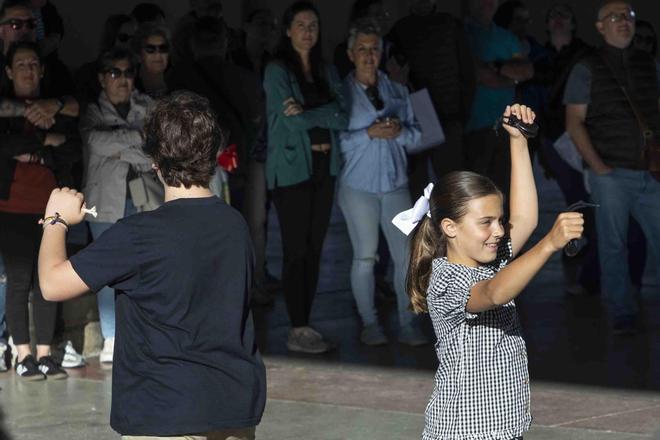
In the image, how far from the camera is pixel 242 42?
1126cm

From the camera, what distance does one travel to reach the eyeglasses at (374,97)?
368 inches

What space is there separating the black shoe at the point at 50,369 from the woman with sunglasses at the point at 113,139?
54 cm

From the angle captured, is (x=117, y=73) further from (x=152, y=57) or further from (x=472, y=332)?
(x=472, y=332)

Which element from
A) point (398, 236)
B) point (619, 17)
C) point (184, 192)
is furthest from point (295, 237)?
point (184, 192)

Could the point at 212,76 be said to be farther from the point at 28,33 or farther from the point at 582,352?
the point at 582,352

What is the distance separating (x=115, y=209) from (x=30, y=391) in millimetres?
1206

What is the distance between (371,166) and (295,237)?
2.07 ft

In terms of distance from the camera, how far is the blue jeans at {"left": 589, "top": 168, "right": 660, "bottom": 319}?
9469 mm

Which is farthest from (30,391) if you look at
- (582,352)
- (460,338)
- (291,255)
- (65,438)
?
(460,338)

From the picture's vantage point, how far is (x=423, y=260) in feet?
16.0

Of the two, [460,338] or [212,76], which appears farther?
[212,76]

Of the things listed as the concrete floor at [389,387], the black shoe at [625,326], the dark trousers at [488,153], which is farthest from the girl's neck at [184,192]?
the dark trousers at [488,153]

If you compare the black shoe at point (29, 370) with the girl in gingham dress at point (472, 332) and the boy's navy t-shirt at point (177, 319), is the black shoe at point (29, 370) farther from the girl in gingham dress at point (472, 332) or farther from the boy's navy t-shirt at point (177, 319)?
the boy's navy t-shirt at point (177, 319)

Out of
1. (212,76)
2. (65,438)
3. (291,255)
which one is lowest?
(65,438)
